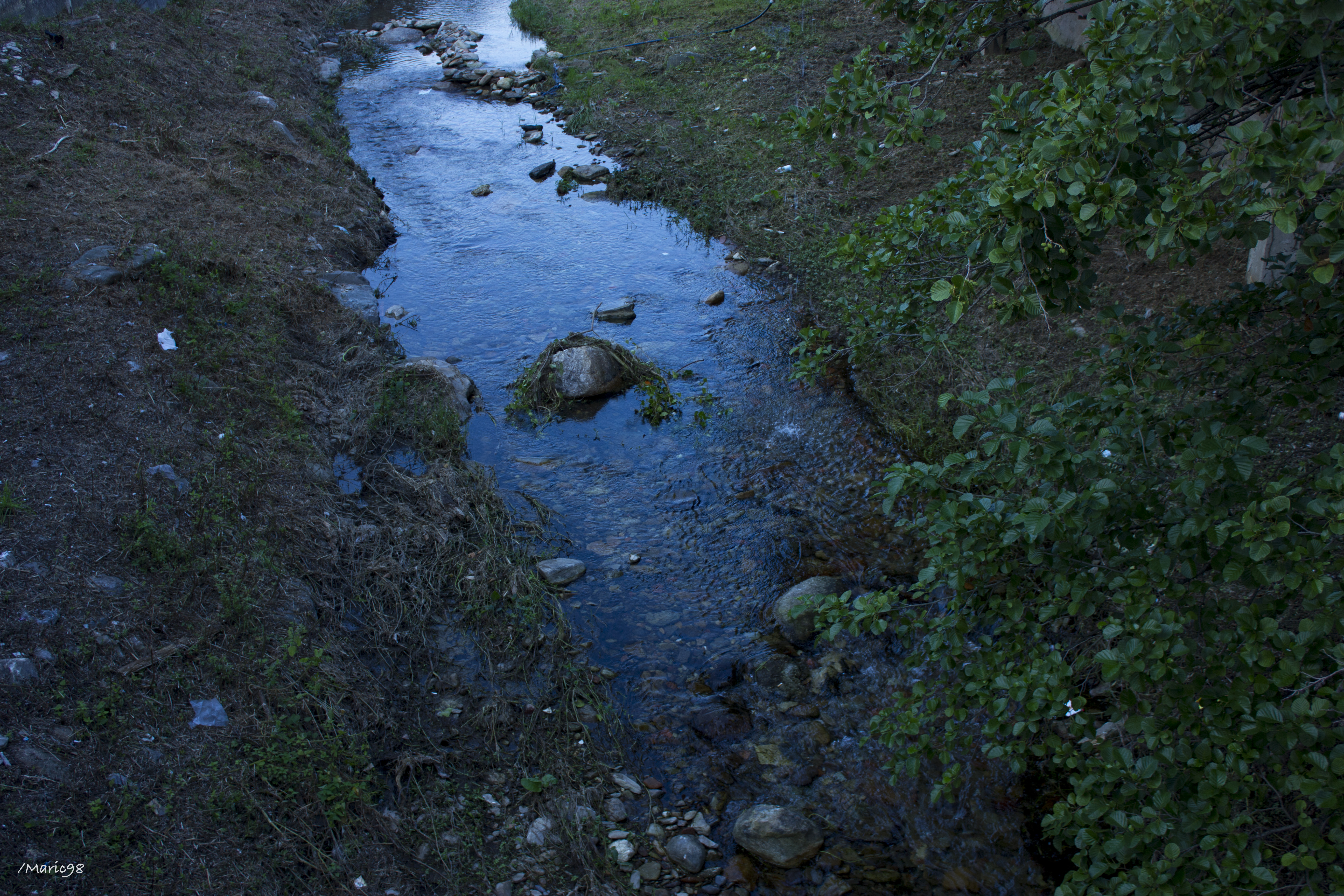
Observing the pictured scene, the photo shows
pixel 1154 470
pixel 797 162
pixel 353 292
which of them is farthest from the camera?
pixel 797 162

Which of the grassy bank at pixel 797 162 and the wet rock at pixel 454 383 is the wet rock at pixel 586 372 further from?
the grassy bank at pixel 797 162

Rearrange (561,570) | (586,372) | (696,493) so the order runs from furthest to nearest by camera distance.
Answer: (586,372) < (696,493) < (561,570)

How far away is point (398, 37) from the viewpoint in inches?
632

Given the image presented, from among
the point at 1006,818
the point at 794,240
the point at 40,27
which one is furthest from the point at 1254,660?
the point at 40,27

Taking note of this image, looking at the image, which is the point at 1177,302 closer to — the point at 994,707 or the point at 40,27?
the point at 994,707

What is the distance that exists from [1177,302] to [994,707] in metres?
4.15

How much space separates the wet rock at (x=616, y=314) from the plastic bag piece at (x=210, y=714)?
477 centimetres

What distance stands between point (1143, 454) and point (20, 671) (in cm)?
406

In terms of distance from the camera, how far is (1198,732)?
1.95m

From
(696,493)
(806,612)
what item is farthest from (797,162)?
(806,612)

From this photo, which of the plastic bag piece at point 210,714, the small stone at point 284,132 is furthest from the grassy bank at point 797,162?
the small stone at point 284,132

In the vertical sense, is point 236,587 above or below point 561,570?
above

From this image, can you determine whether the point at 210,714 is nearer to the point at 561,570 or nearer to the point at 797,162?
the point at 561,570

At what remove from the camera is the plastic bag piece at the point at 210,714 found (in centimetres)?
332
